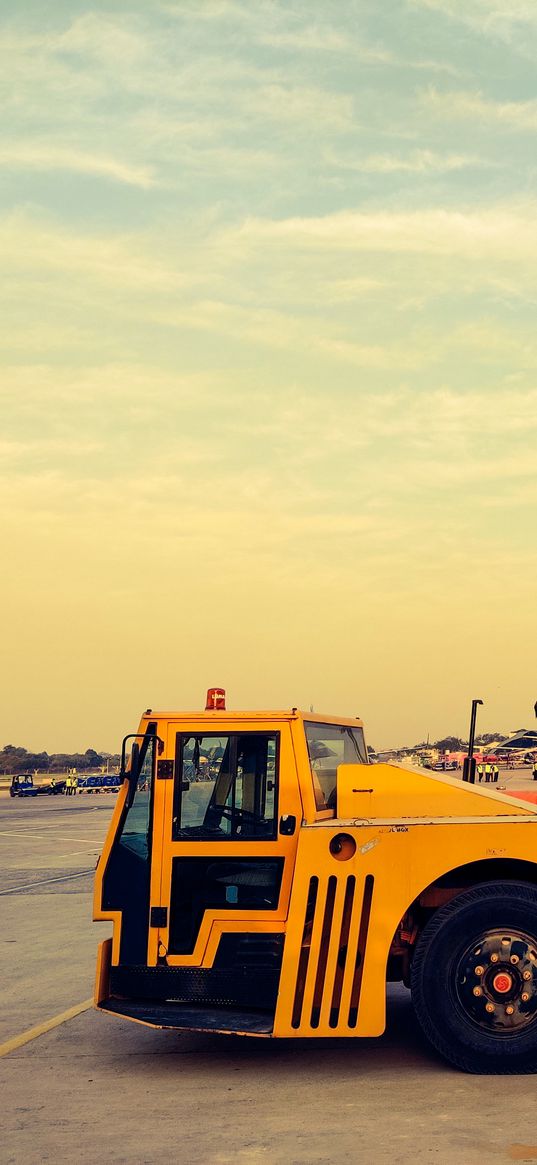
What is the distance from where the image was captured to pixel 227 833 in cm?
732

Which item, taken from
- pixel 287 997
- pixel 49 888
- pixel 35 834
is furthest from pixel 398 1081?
pixel 35 834

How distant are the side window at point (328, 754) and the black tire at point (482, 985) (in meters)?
1.12

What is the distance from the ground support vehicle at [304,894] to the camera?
6938mm

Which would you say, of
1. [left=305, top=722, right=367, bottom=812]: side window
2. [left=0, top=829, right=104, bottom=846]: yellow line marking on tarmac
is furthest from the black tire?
[left=0, top=829, right=104, bottom=846]: yellow line marking on tarmac

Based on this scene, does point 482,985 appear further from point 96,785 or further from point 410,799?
point 96,785

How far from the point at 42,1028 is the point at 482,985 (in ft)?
11.4

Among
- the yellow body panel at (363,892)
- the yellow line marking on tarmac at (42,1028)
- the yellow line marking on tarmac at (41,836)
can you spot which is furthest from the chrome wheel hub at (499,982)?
the yellow line marking on tarmac at (41,836)

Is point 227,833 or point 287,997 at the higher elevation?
point 227,833

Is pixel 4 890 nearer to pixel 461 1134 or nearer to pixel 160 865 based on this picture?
pixel 160 865

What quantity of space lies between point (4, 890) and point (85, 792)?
3660 inches

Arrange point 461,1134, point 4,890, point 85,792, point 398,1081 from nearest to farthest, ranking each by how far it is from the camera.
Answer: point 461,1134, point 398,1081, point 4,890, point 85,792

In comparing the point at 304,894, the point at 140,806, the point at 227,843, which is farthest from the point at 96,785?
the point at 304,894

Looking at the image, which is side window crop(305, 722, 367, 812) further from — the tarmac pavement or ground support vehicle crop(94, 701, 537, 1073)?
the tarmac pavement

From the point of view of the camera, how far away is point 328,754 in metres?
7.88
